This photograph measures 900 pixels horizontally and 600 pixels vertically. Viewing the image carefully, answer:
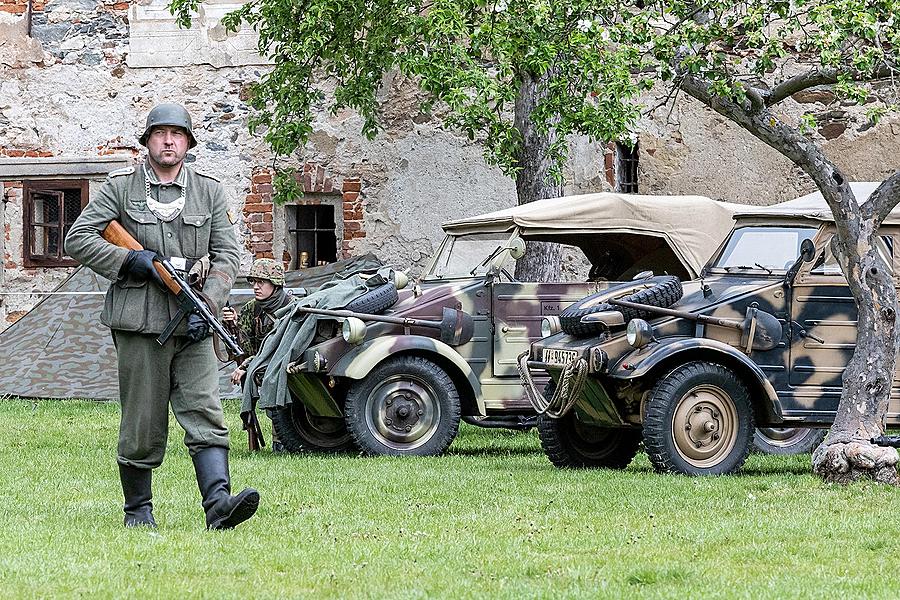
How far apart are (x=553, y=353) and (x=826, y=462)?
1.86 meters

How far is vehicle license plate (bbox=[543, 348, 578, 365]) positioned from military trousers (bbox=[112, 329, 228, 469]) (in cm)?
308

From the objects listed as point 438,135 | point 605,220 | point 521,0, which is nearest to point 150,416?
point 605,220

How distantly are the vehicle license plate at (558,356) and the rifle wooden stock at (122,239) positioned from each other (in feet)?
10.8

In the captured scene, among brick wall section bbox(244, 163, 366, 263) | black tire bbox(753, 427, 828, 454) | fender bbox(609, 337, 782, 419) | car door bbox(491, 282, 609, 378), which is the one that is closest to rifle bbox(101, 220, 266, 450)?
fender bbox(609, 337, 782, 419)

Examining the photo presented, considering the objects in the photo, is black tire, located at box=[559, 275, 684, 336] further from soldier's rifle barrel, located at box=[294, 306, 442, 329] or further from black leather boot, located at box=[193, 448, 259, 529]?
black leather boot, located at box=[193, 448, 259, 529]

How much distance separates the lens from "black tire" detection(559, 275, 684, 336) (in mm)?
9148

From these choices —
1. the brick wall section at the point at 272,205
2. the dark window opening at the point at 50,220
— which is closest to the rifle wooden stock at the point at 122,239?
the brick wall section at the point at 272,205

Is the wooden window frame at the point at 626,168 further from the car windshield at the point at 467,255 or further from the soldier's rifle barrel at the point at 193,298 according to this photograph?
the soldier's rifle barrel at the point at 193,298

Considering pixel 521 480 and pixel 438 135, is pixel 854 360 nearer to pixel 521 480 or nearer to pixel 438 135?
pixel 521 480

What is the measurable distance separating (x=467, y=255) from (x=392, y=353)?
1.48 m

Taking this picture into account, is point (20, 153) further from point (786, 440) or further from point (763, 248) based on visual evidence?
point (763, 248)

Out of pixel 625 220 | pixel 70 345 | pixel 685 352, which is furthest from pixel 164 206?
pixel 70 345

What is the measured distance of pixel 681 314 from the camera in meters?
9.05

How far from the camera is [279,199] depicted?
52.9 ft
